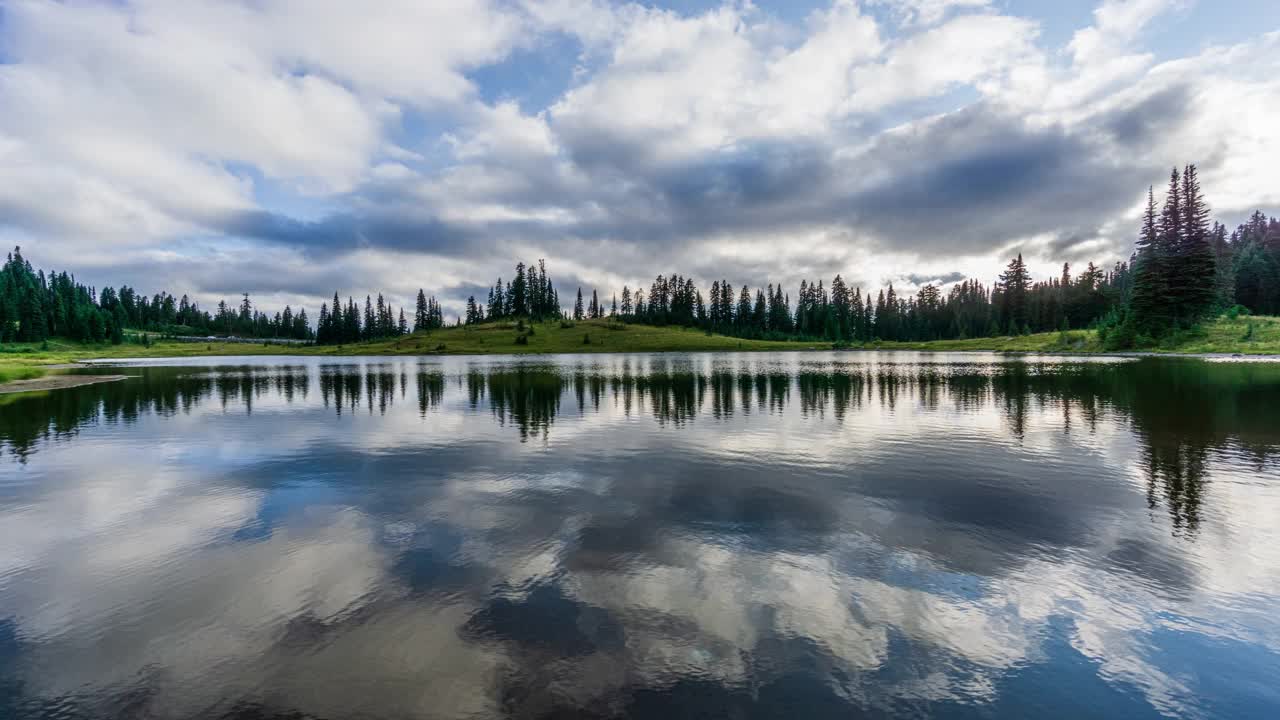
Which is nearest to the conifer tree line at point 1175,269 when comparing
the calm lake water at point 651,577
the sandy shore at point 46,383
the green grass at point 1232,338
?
the green grass at point 1232,338

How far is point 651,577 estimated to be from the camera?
478 inches

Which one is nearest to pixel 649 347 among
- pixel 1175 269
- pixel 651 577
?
pixel 1175 269

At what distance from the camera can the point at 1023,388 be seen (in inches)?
1928

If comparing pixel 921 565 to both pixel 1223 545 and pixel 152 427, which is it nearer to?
pixel 1223 545

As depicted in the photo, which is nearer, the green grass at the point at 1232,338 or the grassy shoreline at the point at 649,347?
the green grass at the point at 1232,338

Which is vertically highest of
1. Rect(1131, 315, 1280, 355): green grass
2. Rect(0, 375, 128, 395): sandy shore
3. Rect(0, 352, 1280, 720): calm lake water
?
Rect(1131, 315, 1280, 355): green grass

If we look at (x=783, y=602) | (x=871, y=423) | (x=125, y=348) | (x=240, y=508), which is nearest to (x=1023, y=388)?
(x=871, y=423)

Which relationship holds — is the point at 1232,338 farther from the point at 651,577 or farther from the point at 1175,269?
the point at 651,577

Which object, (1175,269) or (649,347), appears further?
(649,347)

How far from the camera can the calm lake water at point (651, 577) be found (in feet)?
27.1

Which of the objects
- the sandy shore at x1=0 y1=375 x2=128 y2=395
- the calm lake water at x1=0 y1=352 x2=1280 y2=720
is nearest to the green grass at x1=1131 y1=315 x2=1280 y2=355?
the calm lake water at x1=0 y1=352 x2=1280 y2=720

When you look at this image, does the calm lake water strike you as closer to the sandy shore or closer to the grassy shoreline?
the sandy shore

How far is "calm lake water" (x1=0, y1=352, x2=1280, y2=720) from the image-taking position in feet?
27.1

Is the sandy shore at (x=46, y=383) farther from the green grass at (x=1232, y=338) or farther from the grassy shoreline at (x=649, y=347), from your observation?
the green grass at (x=1232, y=338)
